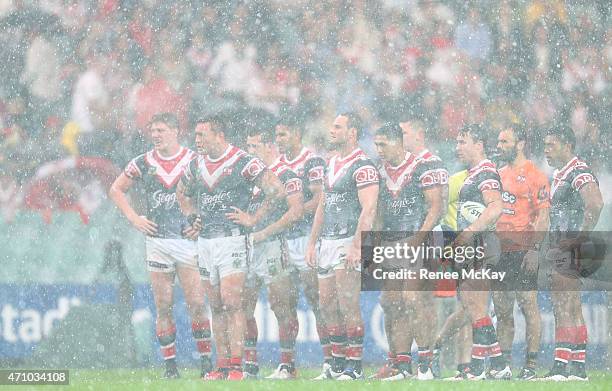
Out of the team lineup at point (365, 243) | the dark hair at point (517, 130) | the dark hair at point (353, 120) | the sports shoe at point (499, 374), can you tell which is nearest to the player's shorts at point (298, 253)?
the team lineup at point (365, 243)

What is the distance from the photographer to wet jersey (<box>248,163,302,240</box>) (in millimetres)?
5051

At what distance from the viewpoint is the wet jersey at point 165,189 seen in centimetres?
516

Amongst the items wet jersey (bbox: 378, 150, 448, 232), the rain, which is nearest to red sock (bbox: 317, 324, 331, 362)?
the rain

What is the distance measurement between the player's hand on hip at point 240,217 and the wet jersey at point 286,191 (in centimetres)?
3

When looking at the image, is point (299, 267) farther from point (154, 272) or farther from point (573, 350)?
point (573, 350)

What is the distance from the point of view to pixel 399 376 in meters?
5.05

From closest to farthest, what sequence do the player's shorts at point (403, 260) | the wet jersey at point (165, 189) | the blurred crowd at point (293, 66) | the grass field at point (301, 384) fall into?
1. the grass field at point (301, 384)
2. the player's shorts at point (403, 260)
3. the wet jersey at point (165, 189)
4. the blurred crowd at point (293, 66)

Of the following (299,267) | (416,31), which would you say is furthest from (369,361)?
(416,31)

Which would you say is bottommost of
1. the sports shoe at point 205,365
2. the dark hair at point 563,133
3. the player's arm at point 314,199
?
the sports shoe at point 205,365

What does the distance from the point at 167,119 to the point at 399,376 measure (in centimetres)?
160

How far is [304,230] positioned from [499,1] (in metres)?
1.45

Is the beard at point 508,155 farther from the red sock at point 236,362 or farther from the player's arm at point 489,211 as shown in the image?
the red sock at point 236,362

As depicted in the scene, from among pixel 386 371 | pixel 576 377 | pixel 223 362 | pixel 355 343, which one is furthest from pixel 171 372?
pixel 576 377

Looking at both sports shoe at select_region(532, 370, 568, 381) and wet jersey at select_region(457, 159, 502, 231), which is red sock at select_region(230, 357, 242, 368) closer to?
wet jersey at select_region(457, 159, 502, 231)
